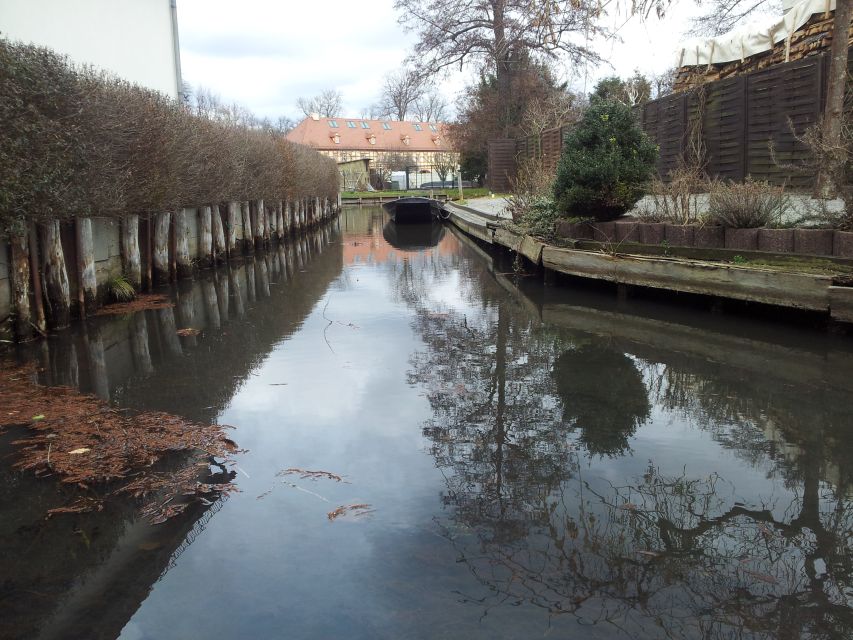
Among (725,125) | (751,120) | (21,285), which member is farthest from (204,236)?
(751,120)

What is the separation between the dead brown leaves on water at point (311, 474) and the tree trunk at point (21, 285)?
5172mm

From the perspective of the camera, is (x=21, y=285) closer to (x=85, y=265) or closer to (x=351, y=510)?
(x=85, y=265)

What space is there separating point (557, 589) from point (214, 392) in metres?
3.95

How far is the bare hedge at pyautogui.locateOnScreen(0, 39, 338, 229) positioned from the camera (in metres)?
7.76

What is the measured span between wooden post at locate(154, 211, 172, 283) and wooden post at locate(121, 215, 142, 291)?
113 cm

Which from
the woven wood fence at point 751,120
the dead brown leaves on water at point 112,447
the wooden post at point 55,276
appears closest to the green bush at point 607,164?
the woven wood fence at point 751,120

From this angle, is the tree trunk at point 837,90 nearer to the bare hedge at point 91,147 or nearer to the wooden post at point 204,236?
the bare hedge at point 91,147

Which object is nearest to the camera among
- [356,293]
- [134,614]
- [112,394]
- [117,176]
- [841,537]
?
[134,614]

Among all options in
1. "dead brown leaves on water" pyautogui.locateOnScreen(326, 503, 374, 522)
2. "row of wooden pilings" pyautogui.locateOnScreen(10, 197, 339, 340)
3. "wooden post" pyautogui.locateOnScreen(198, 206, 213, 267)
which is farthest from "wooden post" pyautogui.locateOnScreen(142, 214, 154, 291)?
"dead brown leaves on water" pyautogui.locateOnScreen(326, 503, 374, 522)

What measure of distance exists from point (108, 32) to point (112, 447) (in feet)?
62.8

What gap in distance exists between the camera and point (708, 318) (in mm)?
8898

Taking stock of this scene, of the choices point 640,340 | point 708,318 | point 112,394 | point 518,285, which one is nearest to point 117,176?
point 112,394

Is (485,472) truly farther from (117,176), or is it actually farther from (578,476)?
(117,176)

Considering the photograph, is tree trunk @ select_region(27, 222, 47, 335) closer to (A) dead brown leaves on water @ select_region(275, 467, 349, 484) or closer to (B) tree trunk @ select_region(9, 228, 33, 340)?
(B) tree trunk @ select_region(9, 228, 33, 340)
